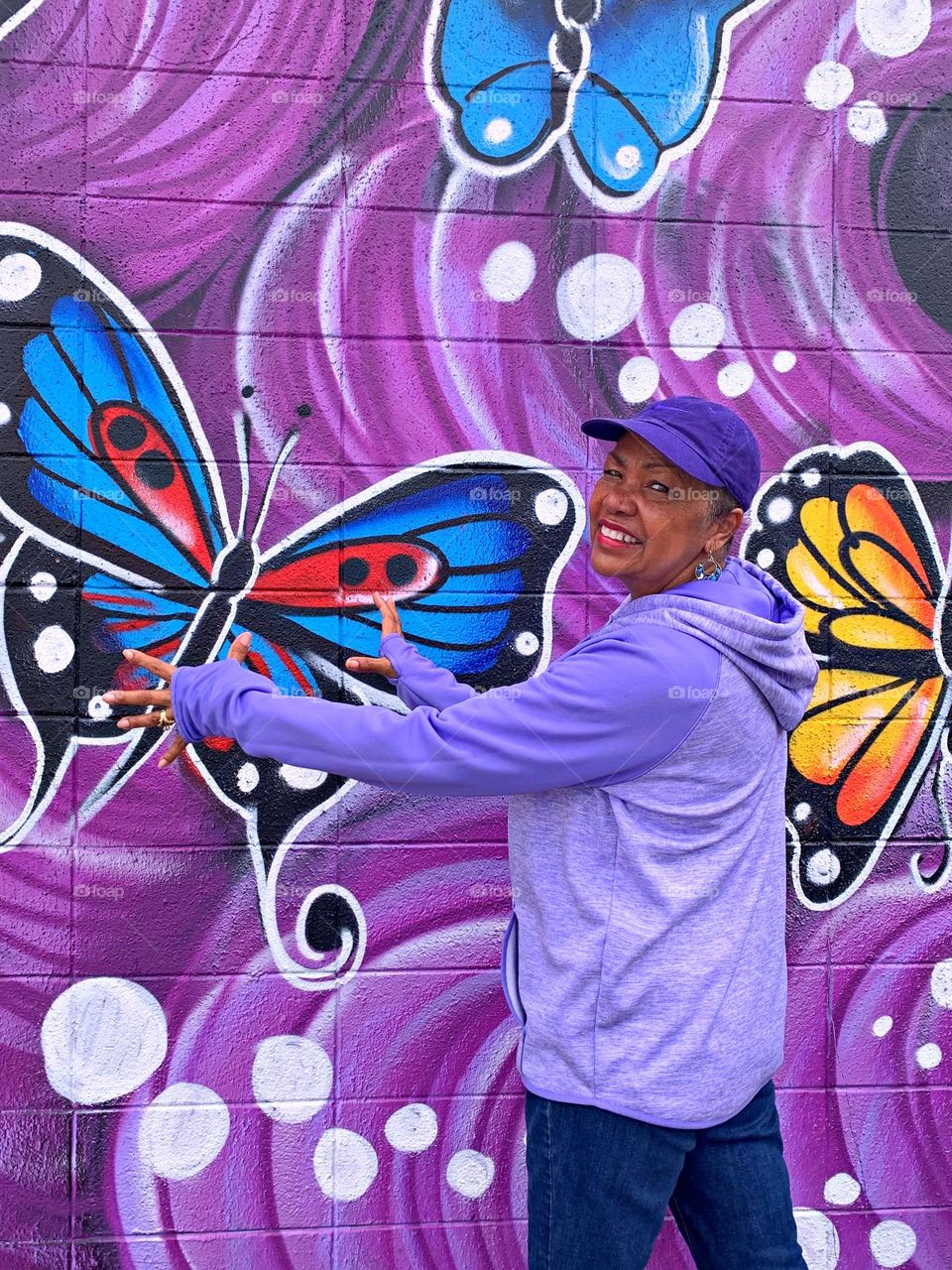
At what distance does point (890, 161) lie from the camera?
298cm

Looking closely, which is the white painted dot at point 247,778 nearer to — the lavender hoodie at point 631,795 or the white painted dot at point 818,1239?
the lavender hoodie at point 631,795

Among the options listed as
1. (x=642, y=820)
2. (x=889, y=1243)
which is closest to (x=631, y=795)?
(x=642, y=820)

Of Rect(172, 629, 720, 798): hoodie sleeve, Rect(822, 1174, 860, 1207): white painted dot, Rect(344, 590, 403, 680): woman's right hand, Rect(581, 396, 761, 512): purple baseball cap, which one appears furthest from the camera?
Rect(822, 1174, 860, 1207): white painted dot

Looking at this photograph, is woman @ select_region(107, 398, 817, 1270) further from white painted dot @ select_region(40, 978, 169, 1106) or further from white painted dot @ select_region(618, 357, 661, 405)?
white painted dot @ select_region(40, 978, 169, 1106)

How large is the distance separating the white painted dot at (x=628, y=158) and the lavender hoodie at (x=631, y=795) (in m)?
1.35

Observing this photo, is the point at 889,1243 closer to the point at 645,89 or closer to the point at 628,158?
the point at 628,158

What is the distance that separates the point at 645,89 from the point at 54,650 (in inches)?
74.4

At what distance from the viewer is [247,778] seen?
2848mm

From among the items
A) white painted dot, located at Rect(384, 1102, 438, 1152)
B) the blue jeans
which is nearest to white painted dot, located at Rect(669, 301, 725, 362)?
the blue jeans

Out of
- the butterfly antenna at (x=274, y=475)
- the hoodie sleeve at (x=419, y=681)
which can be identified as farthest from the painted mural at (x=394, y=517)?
the hoodie sleeve at (x=419, y=681)

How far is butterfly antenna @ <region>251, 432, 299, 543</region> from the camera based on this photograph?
2.85 metres

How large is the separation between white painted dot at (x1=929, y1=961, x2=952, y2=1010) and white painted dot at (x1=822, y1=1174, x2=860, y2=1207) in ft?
1.57

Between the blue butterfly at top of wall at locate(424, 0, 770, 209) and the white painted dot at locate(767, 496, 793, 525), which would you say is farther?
the white painted dot at locate(767, 496, 793, 525)

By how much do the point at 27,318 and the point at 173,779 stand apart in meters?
1.10
